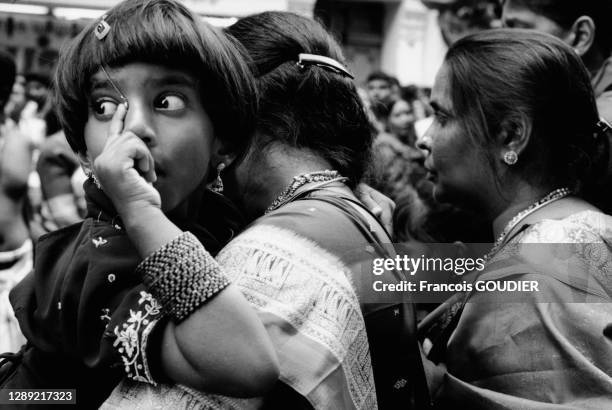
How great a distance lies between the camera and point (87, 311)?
1258 millimetres

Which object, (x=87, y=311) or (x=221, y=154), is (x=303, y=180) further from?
(x=87, y=311)

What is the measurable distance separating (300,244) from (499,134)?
0.80 m

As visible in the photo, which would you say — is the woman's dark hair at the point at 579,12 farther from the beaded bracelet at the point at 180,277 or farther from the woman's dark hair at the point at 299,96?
the beaded bracelet at the point at 180,277

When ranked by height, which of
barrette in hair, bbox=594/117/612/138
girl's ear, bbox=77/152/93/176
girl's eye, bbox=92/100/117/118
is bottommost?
barrette in hair, bbox=594/117/612/138

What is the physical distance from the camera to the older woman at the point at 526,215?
5.05 feet

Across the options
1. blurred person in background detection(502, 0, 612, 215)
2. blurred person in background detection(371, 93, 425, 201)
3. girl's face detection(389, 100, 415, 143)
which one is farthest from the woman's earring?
girl's face detection(389, 100, 415, 143)

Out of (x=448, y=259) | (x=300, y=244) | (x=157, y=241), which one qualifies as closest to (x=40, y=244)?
(x=157, y=241)

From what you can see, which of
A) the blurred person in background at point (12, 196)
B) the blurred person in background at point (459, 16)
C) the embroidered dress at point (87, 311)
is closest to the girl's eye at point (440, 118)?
the embroidered dress at point (87, 311)

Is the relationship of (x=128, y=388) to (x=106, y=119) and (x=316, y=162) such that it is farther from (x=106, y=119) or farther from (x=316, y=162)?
(x=316, y=162)

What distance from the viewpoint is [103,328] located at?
4.14ft

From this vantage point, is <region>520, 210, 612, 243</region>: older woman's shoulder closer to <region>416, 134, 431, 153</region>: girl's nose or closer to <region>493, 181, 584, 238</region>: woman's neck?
<region>493, 181, 584, 238</region>: woman's neck

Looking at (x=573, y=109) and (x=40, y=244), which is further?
(x=573, y=109)

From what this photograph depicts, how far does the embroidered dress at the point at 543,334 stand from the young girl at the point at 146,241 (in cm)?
61

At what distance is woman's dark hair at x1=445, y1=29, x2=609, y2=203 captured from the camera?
1.84 m
